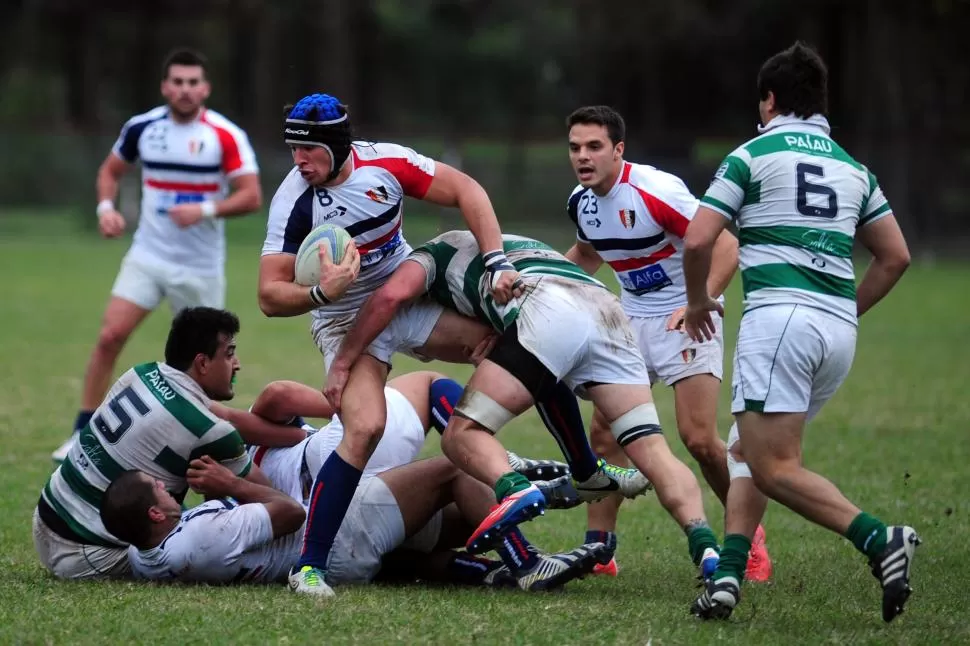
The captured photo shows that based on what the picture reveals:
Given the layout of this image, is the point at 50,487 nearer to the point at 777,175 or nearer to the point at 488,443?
the point at 488,443

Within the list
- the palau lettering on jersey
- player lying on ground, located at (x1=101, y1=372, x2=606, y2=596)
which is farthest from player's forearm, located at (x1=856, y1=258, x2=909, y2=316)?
the palau lettering on jersey

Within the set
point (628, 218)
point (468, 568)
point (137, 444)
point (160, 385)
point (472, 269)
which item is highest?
point (628, 218)

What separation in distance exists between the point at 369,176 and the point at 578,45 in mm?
44903

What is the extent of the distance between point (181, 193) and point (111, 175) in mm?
574

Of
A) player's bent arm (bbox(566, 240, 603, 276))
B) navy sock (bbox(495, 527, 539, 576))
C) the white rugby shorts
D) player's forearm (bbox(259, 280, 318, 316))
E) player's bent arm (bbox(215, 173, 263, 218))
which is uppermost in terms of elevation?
player's bent arm (bbox(215, 173, 263, 218))

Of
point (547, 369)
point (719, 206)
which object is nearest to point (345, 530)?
point (547, 369)

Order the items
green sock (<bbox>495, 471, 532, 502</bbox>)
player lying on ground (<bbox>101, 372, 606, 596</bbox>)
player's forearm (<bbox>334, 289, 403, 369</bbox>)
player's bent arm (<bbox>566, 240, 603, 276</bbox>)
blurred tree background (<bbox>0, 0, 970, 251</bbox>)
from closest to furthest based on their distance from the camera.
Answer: green sock (<bbox>495, 471, 532, 502</bbox>), player lying on ground (<bbox>101, 372, 606, 596</bbox>), player's forearm (<bbox>334, 289, 403, 369</bbox>), player's bent arm (<bbox>566, 240, 603, 276</bbox>), blurred tree background (<bbox>0, 0, 970, 251</bbox>)

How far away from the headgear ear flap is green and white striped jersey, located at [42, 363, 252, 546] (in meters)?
1.15

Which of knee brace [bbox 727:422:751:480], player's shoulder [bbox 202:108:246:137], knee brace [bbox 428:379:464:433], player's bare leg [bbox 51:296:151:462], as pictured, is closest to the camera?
knee brace [bbox 727:422:751:480]

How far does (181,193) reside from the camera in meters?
9.68

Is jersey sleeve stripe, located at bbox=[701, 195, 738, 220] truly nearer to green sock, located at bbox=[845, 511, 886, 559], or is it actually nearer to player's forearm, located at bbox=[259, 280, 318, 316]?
green sock, located at bbox=[845, 511, 886, 559]

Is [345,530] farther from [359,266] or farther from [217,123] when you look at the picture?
[217,123]

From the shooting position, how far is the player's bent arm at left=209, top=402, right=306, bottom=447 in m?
6.36

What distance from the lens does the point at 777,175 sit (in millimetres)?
5141
